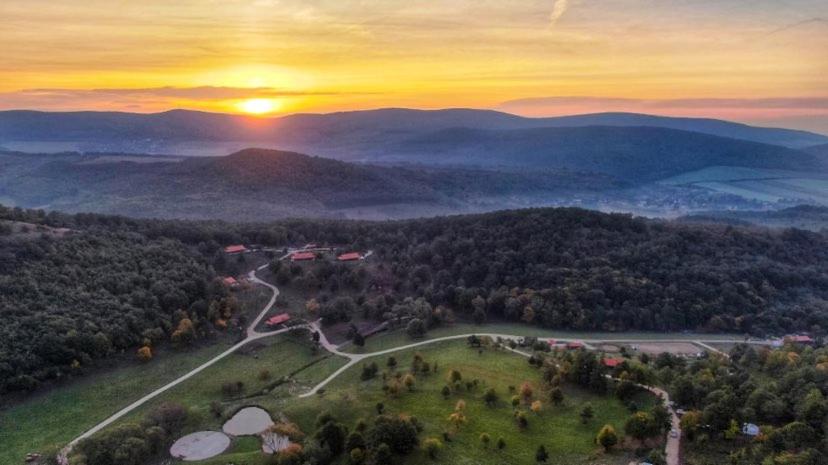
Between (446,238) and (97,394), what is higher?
(446,238)

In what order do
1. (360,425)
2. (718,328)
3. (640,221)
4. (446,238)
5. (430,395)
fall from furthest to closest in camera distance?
(640,221) → (446,238) → (718,328) → (430,395) → (360,425)

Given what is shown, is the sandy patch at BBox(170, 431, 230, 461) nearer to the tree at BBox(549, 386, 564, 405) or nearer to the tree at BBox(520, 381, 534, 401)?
the tree at BBox(520, 381, 534, 401)

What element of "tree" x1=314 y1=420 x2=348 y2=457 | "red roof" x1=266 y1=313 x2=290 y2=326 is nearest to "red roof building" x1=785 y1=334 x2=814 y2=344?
"tree" x1=314 y1=420 x2=348 y2=457

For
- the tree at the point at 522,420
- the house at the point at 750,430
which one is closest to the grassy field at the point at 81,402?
the tree at the point at 522,420

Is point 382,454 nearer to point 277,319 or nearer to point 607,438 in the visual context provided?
point 607,438

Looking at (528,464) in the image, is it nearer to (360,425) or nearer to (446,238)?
(360,425)

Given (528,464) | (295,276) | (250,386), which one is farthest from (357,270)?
(528,464)
